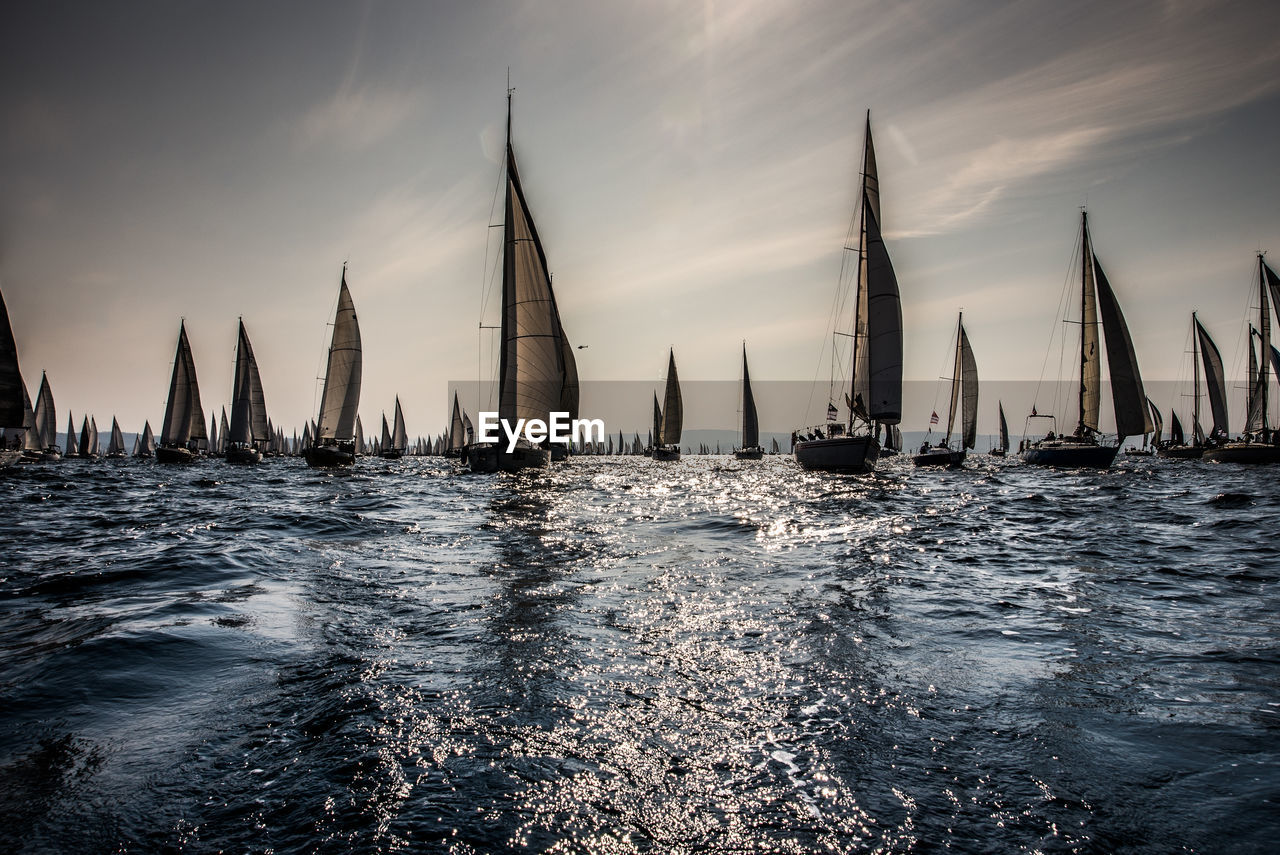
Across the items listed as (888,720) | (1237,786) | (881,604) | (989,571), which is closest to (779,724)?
(888,720)

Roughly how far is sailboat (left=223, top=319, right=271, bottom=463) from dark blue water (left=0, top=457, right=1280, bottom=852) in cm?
5134

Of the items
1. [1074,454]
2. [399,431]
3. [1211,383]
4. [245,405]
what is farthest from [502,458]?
[399,431]

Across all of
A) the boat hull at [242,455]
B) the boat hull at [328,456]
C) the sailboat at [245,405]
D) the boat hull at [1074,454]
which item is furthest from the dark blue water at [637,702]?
the boat hull at [242,455]

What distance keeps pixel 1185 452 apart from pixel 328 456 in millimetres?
81561

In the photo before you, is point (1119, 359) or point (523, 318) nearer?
point (523, 318)

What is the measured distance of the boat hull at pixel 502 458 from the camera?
33.7 meters

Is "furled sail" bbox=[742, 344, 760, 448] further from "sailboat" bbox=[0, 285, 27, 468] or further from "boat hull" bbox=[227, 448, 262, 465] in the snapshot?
"sailboat" bbox=[0, 285, 27, 468]

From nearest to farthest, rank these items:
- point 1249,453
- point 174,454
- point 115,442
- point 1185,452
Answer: point 1249,453 < point 174,454 < point 1185,452 < point 115,442

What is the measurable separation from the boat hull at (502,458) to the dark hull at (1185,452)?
6458 centimetres

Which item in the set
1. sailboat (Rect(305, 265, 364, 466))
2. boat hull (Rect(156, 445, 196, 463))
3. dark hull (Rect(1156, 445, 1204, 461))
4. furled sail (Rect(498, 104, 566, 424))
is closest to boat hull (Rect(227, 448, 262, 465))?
boat hull (Rect(156, 445, 196, 463))

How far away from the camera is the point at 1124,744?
3.35m

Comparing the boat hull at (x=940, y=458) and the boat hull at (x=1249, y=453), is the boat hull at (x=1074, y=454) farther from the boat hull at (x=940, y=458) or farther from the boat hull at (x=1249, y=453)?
the boat hull at (x=1249, y=453)

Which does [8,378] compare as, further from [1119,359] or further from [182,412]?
[1119,359]

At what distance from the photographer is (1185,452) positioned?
191 ft
